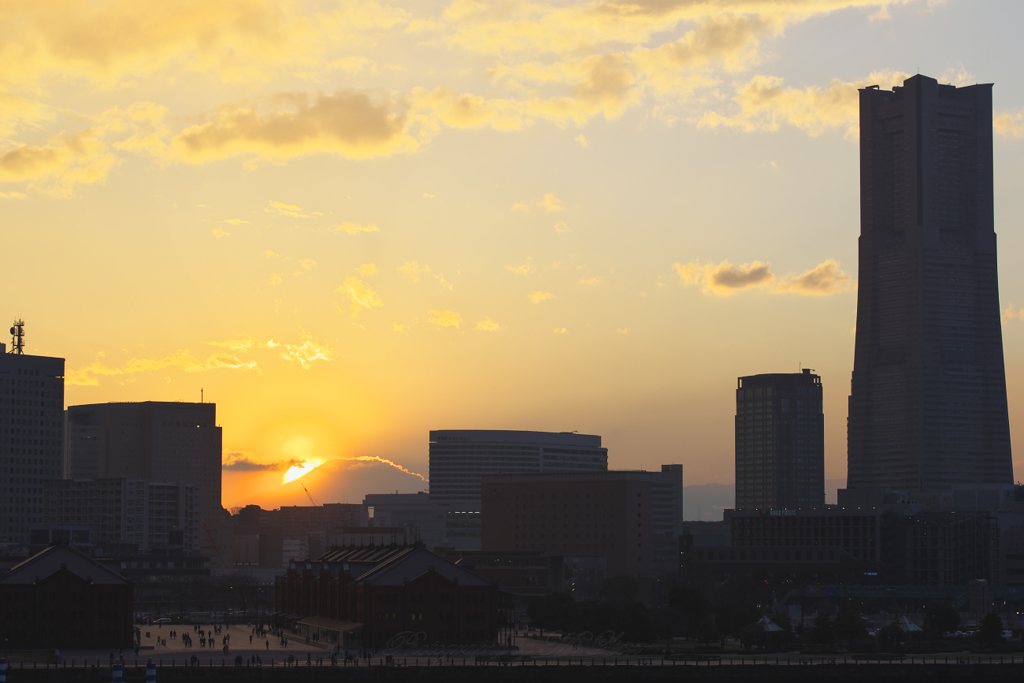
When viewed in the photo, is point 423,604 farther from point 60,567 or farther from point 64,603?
point 60,567

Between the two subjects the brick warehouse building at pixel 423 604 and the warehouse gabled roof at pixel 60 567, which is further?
the brick warehouse building at pixel 423 604

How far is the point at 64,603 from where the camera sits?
6284 inches

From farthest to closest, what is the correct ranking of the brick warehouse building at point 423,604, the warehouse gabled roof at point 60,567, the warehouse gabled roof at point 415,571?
the warehouse gabled roof at point 415,571 → the brick warehouse building at point 423,604 → the warehouse gabled roof at point 60,567

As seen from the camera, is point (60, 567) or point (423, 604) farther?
point (423, 604)

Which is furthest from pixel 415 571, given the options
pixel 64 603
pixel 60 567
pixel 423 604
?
pixel 60 567

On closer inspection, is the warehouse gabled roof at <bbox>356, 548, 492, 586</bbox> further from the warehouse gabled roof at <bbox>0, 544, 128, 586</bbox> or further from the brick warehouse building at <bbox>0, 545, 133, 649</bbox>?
the warehouse gabled roof at <bbox>0, 544, 128, 586</bbox>

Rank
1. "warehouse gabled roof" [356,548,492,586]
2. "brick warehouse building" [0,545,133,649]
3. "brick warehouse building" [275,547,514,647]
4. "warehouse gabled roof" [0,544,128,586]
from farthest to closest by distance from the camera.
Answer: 1. "warehouse gabled roof" [356,548,492,586]
2. "brick warehouse building" [275,547,514,647]
3. "warehouse gabled roof" [0,544,128,586]
4. "brick warehouse building" [0,545,133,649]

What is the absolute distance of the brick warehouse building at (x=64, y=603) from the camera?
157250 millimetres

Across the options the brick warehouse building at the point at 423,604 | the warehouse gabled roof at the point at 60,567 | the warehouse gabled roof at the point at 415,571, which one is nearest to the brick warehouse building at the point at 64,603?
the warehouse gabled roof at the point at 60,567

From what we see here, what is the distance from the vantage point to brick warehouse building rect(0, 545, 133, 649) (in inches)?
6191

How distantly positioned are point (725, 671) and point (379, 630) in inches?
1735

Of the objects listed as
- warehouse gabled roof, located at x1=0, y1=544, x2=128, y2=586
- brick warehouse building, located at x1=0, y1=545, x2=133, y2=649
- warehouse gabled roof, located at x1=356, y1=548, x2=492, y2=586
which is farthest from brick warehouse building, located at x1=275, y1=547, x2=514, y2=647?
warehouse gabled roof, located at x1=0, y1=544, x2=128, y2=586

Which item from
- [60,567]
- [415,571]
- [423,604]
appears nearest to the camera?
[60,567]

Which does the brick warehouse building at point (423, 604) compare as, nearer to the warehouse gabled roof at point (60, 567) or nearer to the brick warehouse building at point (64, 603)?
the brick warehouse building at point (64, 603)
